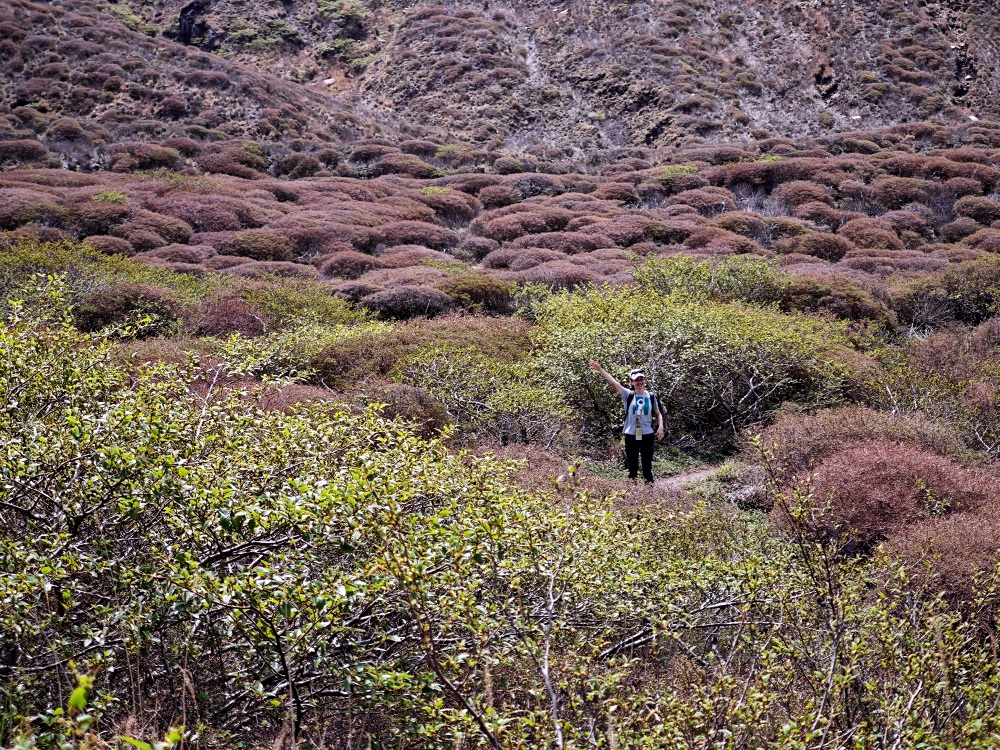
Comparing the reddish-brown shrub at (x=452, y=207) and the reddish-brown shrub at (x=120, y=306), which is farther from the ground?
the reddish-brown shrub at (x=120, y=306)

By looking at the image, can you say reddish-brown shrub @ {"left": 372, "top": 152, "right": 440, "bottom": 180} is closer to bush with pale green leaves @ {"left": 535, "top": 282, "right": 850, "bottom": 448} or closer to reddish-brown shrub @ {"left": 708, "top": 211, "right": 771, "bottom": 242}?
reddish-brown shrub @ {"left": 708, "top": 211, "right": 771, "bottom": 242}

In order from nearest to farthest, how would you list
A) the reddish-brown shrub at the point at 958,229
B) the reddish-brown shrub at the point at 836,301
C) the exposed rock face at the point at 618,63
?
the reddish-brown shrub at the point at 836,301
the reddish-brown shrub at the point at 958,229
the exposed rock face at the point at 618,63

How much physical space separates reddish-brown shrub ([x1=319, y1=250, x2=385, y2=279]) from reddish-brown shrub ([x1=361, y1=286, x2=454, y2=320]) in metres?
3.64

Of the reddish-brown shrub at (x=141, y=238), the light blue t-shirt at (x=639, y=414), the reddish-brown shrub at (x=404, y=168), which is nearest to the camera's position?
the light blue t-shirt at (x=639, y=414)

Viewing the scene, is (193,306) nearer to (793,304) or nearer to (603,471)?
(603,471)

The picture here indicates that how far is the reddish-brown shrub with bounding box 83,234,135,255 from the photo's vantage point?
1800 cm

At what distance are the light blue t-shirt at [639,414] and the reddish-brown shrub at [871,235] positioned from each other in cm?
1774

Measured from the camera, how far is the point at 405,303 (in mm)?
15281

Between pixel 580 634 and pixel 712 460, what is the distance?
7.36 m

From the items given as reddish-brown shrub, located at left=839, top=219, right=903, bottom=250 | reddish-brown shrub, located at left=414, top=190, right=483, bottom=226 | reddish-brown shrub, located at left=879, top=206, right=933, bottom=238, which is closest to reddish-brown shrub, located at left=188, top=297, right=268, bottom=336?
reddish-brown shrub, located at left=414, top=190, right=483, bottom=226

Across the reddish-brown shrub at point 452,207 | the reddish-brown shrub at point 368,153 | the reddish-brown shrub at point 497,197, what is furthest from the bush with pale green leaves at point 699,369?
the reddish-brown shrub at point 368,153

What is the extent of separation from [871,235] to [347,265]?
55.0 ft

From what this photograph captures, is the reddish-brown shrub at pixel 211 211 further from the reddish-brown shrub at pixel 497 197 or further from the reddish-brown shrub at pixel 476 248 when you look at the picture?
the reddish-brown shrub at pixel 497 197

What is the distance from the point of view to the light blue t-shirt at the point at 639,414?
880 centimetres
